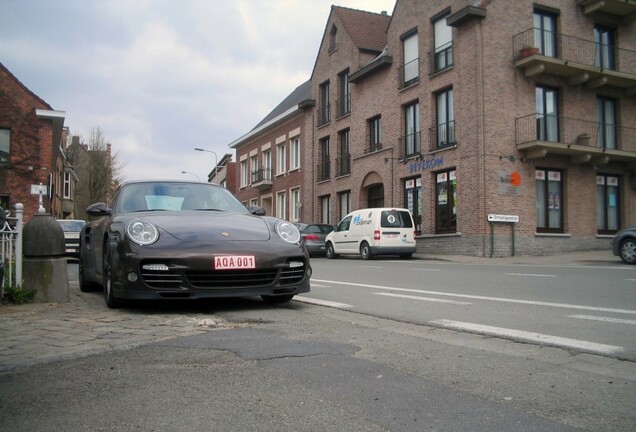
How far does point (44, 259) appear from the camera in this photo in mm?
6027

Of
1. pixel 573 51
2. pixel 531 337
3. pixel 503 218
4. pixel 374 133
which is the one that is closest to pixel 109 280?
pixel 531 337

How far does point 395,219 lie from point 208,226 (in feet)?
50.7

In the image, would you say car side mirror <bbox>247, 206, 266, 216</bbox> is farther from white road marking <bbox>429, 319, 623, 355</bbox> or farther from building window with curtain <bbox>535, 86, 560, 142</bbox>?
building window with curtain <bbox>535, 86, 560, 142</bbox>

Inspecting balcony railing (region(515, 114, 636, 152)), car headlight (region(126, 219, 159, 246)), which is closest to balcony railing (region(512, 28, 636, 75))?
balcony railing (region(515, 114, 636, 152))

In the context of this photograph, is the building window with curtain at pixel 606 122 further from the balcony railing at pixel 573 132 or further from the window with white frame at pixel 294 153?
the window with white frame at pixel 294 153

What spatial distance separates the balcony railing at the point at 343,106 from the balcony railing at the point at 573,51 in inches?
424

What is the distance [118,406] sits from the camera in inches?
108

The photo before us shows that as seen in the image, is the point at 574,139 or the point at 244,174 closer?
the point at 574,139

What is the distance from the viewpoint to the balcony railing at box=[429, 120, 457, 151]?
22.6m

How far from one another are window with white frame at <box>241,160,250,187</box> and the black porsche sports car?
39.6 meters

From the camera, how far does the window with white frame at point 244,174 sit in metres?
45.8

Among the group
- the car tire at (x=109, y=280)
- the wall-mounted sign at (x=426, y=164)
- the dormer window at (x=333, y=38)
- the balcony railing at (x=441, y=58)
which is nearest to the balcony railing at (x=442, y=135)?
the wall-mounted sign at (x=426, y=164)

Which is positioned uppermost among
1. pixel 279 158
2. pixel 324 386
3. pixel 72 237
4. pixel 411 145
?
pixel 279 158

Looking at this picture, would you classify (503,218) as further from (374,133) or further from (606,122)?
(374,133)
